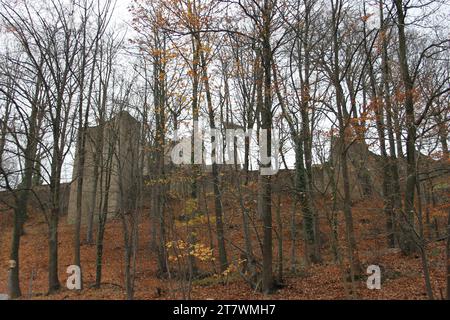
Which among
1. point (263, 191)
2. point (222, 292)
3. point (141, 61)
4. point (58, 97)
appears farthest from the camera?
point (141, 61)

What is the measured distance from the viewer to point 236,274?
478 inches

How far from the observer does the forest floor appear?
8828 millimetres

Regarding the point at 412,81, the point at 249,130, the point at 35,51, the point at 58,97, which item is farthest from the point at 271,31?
the point at 35,51

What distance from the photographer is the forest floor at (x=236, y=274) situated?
8.83 meters

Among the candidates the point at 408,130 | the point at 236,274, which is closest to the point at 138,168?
the point at 236,274

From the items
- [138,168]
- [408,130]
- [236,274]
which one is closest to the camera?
[408,130]

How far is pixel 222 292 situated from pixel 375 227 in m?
8.24

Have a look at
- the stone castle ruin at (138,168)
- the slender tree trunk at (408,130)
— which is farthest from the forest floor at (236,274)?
the stone castle ruin at (138,168)

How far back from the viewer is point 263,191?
9.38m

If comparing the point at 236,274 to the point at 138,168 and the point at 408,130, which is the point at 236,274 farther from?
the point at 408,130

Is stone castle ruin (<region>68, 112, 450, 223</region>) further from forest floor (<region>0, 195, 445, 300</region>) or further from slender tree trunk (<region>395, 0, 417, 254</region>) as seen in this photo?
forest floor (<region>0, 195, 445, 300</region>)

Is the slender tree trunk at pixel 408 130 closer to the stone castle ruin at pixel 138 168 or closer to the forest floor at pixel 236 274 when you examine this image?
the stone castle ruin at pixel 138 168
